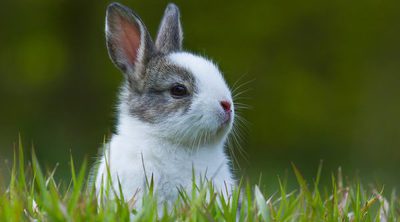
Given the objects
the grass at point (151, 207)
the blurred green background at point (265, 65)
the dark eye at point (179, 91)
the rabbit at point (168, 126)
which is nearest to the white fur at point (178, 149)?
the rabbit at point (168, 126)

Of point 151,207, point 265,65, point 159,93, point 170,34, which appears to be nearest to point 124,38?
point 170,34

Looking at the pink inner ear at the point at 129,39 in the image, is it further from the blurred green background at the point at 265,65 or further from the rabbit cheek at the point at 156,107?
the blurred green background at the point at 265,65

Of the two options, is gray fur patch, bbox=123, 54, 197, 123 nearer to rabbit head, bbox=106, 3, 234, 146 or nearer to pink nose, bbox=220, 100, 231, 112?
rabbit head, bbox=106, 3, 234, 146

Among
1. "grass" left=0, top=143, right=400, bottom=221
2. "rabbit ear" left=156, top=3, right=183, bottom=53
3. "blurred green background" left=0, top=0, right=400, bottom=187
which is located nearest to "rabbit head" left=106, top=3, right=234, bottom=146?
"rabbit ear" left=156, top=3, right=183, bottom=53

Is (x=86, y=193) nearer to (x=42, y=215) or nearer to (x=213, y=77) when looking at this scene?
(x=42, y=215)

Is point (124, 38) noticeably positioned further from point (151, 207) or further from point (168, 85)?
point (151, 207)

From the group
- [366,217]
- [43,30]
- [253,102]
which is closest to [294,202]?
[366,217]

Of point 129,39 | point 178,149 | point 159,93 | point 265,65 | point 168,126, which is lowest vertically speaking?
point 265,65
